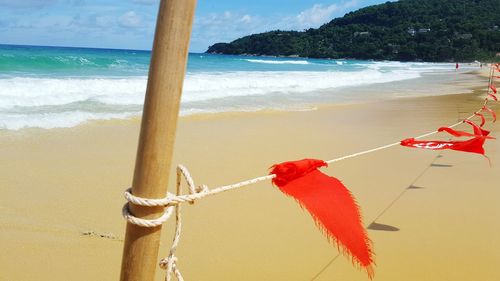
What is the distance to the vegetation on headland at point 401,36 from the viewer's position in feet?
266

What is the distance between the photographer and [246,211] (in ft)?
12.6

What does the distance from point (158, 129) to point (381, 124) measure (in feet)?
25.4

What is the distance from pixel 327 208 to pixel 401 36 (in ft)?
319

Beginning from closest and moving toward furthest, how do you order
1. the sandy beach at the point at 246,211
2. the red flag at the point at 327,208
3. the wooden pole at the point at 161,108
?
the wooden pole at the point at 161,108, the red flag at the point at 327,208, the sandy beach at the point at 246,211

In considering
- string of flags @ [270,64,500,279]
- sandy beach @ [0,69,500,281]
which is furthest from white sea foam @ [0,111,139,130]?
string of flags @ [270,64,500,279]

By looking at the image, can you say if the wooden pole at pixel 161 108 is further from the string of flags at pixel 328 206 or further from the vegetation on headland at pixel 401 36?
the vegetation on headland at pixel 401 36

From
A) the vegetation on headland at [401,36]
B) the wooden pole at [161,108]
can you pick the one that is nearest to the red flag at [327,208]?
the wooden pole at [161,108]

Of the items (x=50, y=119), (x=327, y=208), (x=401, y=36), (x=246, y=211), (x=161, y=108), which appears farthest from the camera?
(x=401, y=36)

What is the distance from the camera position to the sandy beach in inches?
115

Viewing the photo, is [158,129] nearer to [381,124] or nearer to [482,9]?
[381,124]

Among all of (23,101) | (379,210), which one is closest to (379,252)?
(379,210)

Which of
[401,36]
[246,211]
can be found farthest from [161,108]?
[401,36]

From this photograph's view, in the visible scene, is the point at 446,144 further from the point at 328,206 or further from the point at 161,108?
the point at 161,108

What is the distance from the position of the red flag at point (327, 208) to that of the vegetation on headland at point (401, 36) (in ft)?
254
